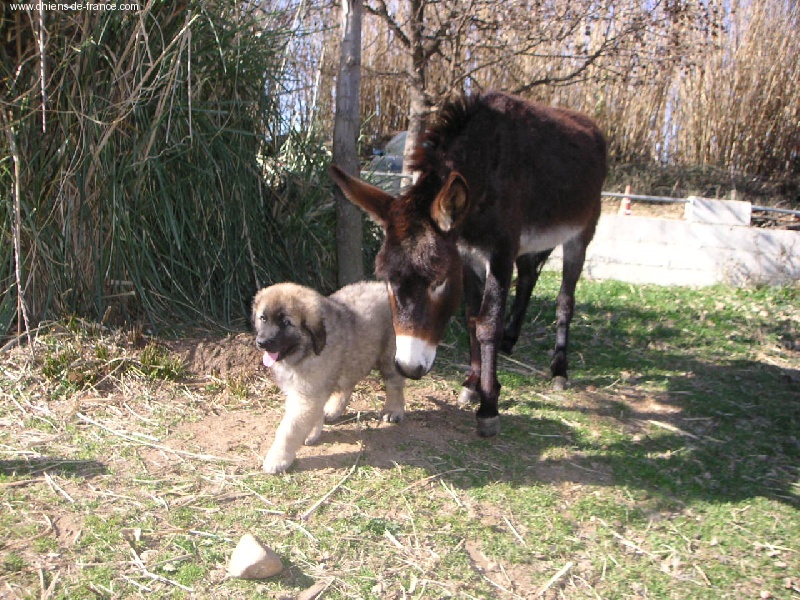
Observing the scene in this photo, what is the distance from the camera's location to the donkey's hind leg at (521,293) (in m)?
5.57

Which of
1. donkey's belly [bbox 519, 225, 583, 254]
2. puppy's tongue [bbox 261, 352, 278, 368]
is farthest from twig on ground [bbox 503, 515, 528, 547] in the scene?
donkey's belly [bbox 519, 225, 583, 254]

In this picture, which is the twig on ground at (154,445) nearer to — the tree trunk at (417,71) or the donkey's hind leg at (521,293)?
the donkey's hind leg at (521,293)

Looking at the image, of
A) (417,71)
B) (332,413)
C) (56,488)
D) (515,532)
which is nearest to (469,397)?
(332,413)

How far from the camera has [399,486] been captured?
3363mm

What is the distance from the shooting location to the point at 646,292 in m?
7.37

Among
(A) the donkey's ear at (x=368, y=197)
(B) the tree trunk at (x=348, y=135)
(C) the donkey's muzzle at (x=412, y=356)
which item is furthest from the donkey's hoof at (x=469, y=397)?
(A) the donkey's ear at (x=368, y=197)

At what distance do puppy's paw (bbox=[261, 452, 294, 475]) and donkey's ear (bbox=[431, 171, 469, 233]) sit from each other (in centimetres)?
140

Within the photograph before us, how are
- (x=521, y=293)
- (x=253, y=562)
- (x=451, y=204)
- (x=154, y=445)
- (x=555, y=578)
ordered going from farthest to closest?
(x=521, y=293)
(x=154, y=445)
(x=451, y=204)
(x=555, y=578)
(x=253, y=562)

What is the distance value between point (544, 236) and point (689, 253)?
372cm

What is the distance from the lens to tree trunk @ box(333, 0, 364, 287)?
16.1 ft

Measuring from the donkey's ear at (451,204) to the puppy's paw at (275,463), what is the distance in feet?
4.58

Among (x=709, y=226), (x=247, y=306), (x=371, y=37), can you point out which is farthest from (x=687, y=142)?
(x=247, y=306)

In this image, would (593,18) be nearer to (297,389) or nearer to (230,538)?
(297,389)

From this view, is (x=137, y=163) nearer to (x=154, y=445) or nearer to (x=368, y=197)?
(x=368, y=197)
